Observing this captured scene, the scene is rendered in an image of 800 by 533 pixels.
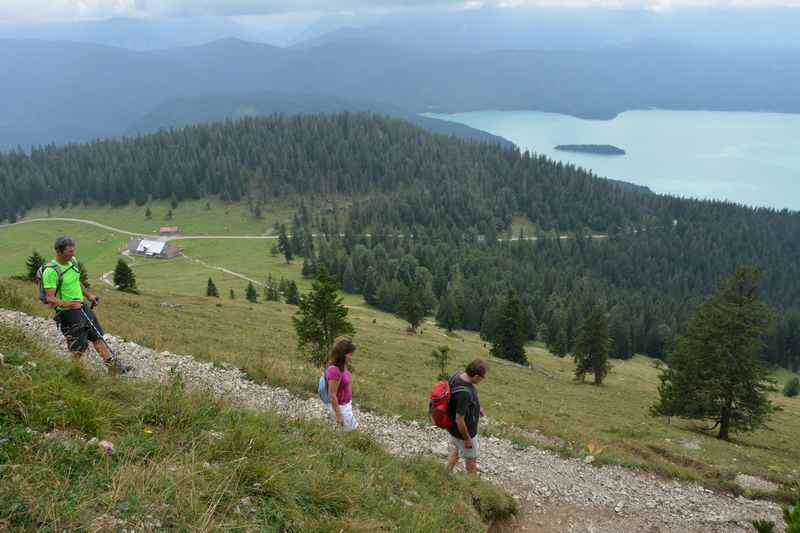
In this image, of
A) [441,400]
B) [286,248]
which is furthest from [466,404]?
[286,248]

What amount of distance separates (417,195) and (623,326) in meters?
104

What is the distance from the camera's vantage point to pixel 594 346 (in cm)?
4412

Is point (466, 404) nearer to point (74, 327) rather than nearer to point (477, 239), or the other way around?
point (74, 327)

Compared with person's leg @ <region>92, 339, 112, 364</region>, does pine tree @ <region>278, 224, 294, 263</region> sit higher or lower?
lower

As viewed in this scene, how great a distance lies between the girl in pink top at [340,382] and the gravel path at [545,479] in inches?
58.2

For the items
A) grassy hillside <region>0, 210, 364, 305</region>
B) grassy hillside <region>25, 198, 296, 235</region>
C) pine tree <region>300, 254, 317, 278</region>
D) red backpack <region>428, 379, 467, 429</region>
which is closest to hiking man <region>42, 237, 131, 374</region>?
red backpack <region>428, 379, 467, 429</region>

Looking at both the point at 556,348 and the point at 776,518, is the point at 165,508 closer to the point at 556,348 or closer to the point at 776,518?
the point at 776,518

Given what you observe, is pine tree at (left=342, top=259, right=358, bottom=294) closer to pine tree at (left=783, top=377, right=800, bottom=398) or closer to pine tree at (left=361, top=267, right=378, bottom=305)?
pine tree at (left=361, top=267, right=378, bottom=305)

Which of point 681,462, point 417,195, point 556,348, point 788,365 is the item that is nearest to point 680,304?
point 788,365

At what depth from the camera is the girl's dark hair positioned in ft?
30.7

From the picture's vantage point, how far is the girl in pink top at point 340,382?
941cm

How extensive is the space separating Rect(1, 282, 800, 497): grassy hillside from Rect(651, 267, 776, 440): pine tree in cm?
144

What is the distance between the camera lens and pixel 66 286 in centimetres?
1045

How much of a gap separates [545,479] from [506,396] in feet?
44.2
